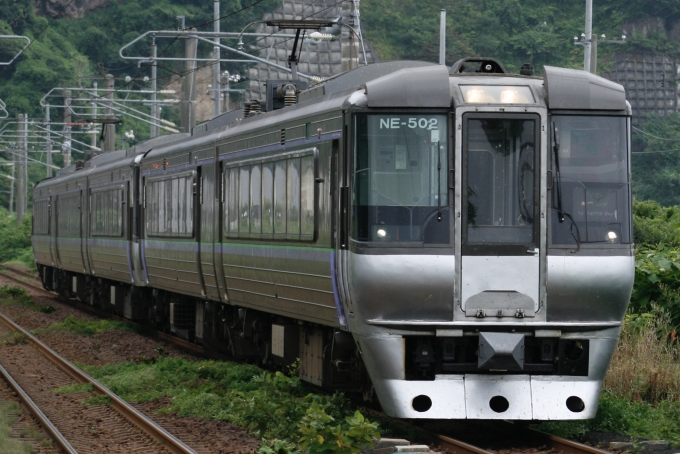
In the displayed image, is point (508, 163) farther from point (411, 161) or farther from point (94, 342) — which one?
point (94, 342)

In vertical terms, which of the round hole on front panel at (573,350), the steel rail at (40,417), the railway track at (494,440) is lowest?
the steel rail at (40,417)

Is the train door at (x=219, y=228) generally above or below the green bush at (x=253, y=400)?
above

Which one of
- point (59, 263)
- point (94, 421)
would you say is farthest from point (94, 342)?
point (59, 263)

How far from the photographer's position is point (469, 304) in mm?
9211

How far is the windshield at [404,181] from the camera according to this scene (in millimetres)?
9312

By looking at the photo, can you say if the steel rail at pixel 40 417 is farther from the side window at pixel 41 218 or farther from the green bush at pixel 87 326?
the side window at pixel 41 218

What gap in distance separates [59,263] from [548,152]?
2166 centimetres

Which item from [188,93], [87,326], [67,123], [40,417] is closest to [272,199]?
[40,417]

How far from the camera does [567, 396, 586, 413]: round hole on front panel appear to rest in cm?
930

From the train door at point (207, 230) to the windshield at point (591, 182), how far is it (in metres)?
6.02

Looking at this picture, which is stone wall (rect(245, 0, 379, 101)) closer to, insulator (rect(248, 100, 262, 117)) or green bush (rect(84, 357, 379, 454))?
insulator (rect(248, 100, 262, 117))

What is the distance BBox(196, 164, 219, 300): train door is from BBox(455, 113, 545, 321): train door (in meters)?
5.75

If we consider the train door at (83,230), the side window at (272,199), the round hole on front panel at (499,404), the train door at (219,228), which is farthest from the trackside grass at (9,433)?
the train door at (83,230)

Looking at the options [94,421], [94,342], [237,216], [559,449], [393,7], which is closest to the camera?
[559,449]
